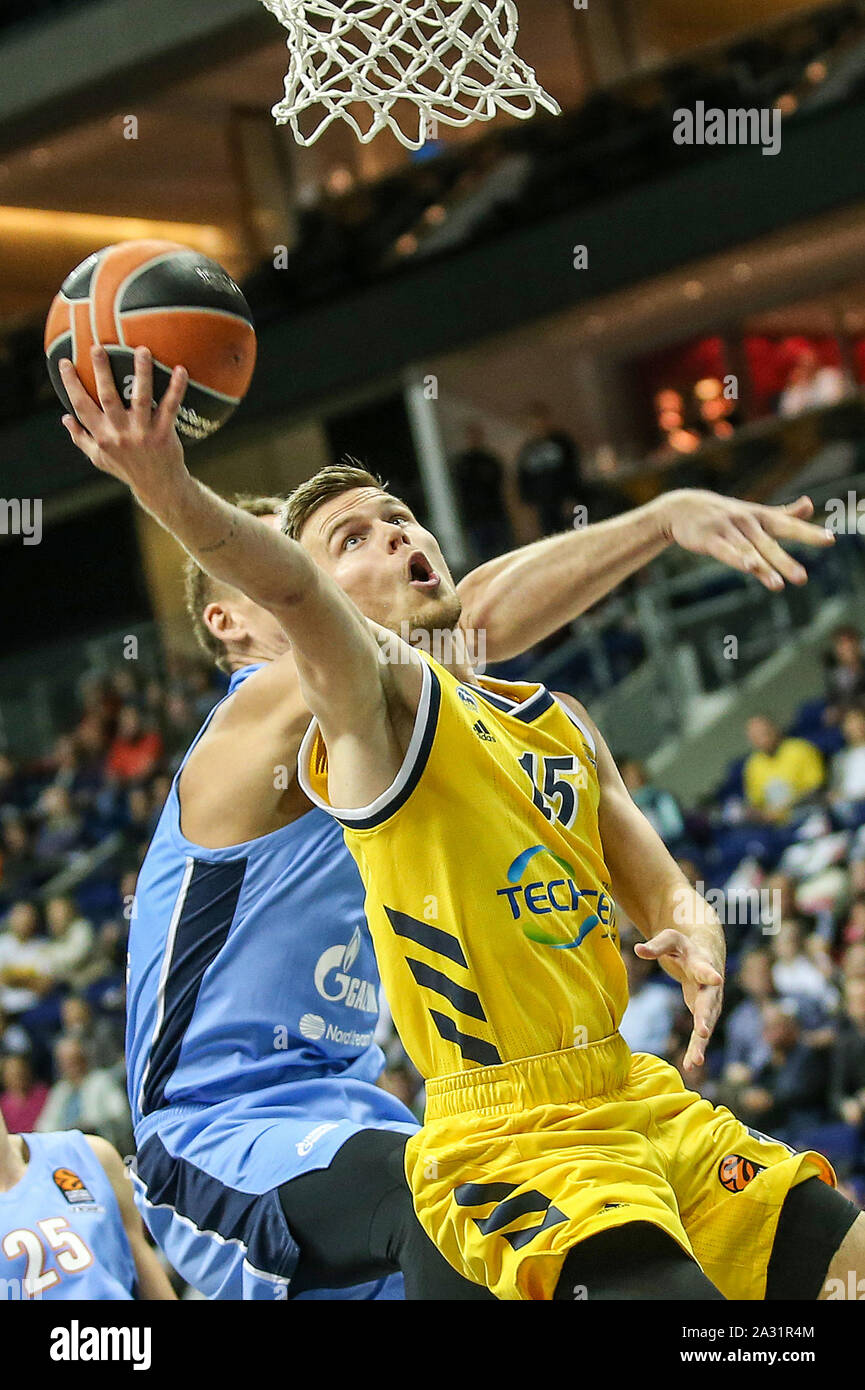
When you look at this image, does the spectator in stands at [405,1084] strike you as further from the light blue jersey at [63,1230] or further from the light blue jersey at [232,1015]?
the light blue jersey at [232,1015]

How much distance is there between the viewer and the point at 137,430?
2320 mm

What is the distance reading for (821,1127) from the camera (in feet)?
24.2

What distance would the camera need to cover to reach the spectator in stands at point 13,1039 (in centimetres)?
1065

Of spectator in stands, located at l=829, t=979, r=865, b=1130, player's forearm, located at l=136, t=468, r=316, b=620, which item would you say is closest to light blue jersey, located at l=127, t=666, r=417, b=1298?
player's forearm, located at l=136, t=468, r=316, b=620

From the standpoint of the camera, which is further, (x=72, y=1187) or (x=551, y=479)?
(x=551, y=479)

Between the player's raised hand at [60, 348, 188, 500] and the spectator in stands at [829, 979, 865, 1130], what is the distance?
5855 millimetres

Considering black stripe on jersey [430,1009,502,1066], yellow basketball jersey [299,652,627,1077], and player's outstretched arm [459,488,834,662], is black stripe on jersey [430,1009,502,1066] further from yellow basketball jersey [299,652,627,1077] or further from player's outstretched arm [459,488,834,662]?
player's outstretched arm [459,488,834,662]

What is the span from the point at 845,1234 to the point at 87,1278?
2.21m

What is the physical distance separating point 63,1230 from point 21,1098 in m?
5.80

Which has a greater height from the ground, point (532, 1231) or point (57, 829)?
point (57, 829)

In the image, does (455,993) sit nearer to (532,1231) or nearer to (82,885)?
(532,1231)

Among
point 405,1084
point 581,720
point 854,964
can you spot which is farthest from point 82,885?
point 581,720

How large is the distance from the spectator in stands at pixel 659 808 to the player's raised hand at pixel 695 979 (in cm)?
708
